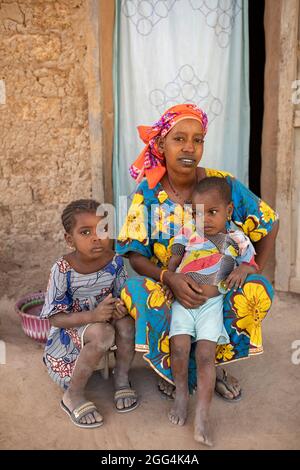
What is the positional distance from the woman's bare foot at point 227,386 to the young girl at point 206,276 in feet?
0.96

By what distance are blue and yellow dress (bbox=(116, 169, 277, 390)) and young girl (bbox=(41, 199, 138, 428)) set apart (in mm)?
106

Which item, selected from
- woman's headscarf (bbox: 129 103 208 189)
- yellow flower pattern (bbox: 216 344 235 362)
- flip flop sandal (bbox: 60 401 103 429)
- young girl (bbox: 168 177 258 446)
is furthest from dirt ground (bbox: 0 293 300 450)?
woman's headscarf (bbox: 129 103 208 189)

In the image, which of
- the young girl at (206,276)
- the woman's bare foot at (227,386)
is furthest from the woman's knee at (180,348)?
the woman's bare foot at (227,386)

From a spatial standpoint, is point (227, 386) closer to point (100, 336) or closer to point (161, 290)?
point (161, 290)

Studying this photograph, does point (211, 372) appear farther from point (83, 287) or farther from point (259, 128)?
point (259, 128)

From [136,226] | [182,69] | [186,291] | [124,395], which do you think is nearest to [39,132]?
[182,69]

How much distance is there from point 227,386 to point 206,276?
2.06 ft

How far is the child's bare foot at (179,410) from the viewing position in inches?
79.1

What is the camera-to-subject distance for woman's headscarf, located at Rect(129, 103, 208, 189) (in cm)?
226

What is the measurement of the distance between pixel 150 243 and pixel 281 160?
151 cm

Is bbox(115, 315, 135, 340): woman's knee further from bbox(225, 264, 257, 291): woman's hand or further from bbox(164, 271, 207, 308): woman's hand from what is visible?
bbox(225, 264, 257, 291): woman's hand

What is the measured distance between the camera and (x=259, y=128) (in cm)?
367

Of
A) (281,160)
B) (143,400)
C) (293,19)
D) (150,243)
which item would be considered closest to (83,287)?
(150,243)

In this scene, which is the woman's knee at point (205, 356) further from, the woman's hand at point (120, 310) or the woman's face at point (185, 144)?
the woman's face at point (185, 144)
